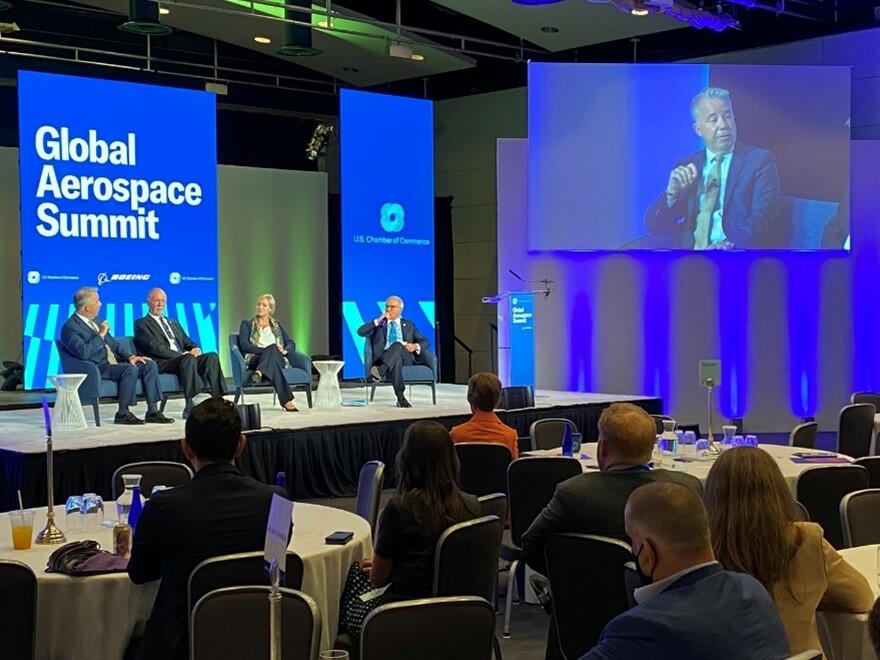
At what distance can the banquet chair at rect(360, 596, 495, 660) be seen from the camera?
2.39 meters

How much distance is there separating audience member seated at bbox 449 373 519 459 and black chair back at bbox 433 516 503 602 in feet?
6.45

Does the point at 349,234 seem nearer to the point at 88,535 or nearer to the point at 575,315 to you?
the point at 575,315

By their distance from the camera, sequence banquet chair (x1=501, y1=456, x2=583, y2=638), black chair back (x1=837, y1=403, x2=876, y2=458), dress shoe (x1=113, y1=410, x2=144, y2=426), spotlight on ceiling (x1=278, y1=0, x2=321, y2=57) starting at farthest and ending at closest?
spotlight on ceiling (x1=278, y1=0, x2=321, y2=57), dress shoe (x1=113, y1=410, x2=144, y2=426), black chair back (x1=837, y1=403, x2=876, y2=458), banquet chair (x1=501, y1=456, x2=583, y2=638)

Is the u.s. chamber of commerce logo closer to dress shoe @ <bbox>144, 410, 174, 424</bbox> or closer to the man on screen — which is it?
the man on screen

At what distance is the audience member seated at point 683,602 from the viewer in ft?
6.16

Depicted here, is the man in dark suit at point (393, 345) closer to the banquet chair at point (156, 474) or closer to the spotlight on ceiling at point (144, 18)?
the spotlight on ceiling at point (144, 18)

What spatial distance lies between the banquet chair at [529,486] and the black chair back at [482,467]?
19.4 inches

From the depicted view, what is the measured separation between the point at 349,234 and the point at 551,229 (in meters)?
2.12

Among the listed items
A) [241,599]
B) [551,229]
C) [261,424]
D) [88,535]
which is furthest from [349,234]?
[241,599]

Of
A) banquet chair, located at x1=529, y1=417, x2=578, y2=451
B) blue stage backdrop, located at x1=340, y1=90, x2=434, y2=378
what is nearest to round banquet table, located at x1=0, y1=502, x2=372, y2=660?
banquet chair, located at x1=529, y1=417, x2=578, y2=451

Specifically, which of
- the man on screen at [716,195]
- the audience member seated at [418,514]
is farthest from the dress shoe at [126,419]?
the man on screen at [716,195]

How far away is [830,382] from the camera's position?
11.7 meters

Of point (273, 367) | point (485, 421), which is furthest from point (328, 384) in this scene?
point (485, 421)

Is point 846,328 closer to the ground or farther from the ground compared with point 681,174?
closer to the ground
